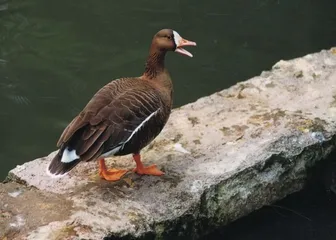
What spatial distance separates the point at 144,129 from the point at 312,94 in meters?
1.74

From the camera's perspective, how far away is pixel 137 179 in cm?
445

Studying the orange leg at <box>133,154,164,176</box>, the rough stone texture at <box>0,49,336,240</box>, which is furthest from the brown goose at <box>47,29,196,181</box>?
the rough stone texture at <box>0,49,336,240</box>

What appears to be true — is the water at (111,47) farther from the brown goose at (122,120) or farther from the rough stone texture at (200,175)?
the brown goose at (122,120)

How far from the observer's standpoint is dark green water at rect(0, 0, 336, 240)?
260 inches

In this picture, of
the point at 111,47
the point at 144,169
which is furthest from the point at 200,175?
the point at 111,47

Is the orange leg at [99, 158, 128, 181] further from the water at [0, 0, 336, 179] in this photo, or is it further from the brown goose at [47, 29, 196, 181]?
the water at [0, 0, 336, 179]

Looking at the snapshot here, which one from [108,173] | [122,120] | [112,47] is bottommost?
[112,47]

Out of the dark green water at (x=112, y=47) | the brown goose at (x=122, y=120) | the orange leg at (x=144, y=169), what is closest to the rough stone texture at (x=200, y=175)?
the orange leg at (x=144, y=169)

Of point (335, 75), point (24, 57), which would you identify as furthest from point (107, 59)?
point (335, 75)

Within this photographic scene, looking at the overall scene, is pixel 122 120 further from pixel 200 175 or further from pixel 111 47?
pixel 111 47

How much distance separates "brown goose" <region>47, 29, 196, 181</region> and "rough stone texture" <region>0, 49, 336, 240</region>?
0.23m

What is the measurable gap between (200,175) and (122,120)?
70 cm

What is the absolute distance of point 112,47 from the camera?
305 inches

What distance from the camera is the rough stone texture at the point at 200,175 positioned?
4.05 meters
